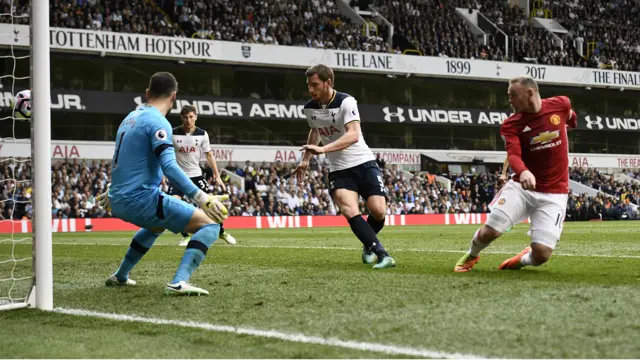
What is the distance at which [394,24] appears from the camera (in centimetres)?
4600

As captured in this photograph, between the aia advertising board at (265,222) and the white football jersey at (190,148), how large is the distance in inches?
477

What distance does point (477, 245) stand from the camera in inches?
309

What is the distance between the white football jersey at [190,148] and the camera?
1421 cm

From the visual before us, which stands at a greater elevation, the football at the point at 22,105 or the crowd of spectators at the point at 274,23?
the crowd of spectators at the point at 274,23

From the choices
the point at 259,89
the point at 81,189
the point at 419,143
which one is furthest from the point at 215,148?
the point at 419,143

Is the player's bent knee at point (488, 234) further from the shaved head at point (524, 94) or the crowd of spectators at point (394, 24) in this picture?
the crowd of spectators at point (394, 24)

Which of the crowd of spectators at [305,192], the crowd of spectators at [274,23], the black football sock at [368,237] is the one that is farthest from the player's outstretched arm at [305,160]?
the crowd of spectators at [274,23]

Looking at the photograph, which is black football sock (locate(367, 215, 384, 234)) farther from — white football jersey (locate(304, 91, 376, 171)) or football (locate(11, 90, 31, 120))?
football (locate(11, 90, 31, 120))

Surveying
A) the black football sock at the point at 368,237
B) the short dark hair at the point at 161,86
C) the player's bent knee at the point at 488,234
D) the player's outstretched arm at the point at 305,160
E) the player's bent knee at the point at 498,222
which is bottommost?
the black football sock at the point at 368,237

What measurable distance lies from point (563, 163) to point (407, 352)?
401 cm

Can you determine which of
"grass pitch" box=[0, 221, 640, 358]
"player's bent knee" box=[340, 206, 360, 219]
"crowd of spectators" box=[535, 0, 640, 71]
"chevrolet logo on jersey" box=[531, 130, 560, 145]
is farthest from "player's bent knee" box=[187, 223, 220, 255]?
"crowd of spectators" box=[535, 0, 640, 71]

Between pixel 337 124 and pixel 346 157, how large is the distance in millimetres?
392

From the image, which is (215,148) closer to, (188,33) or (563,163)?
(188,33)

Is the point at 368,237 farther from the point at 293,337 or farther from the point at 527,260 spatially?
the point at 293,337
